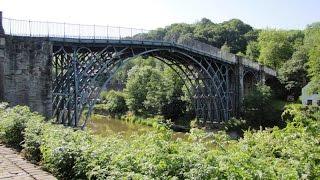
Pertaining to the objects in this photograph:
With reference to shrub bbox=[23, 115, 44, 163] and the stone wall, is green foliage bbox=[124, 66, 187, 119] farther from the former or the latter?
shrub bbox=[23, 115, 44, 163]

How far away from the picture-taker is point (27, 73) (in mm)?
22953

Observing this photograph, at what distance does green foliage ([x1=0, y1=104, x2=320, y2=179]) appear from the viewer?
→ 6656mm

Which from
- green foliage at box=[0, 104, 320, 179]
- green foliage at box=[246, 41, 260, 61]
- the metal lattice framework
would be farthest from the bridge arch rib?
green foliage at box=[246, 41, 260, 61]

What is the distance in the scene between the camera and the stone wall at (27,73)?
22.0m

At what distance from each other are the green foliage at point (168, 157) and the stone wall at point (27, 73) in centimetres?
1285

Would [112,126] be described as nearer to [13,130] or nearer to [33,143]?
[13,130]

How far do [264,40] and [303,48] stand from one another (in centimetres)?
1918

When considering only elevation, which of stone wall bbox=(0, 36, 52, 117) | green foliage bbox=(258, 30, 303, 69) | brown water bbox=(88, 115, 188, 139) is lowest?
brown water bbox=(88, 115, 188, 139)

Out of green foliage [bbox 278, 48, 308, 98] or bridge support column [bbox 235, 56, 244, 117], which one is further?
green foliage [bbox 278, 48, 308, 98]

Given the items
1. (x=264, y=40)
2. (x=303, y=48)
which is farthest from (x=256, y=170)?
(x=264, y=40)

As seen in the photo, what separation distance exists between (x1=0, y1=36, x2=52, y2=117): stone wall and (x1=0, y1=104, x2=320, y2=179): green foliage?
12.8 m

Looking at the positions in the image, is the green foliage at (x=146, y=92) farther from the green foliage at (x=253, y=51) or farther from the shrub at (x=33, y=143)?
the shrub at (x=33, y=143)

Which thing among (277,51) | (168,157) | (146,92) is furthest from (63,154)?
(277,51)

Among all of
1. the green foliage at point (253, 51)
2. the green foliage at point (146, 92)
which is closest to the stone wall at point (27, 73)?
the green foliage at point (146, 92)
